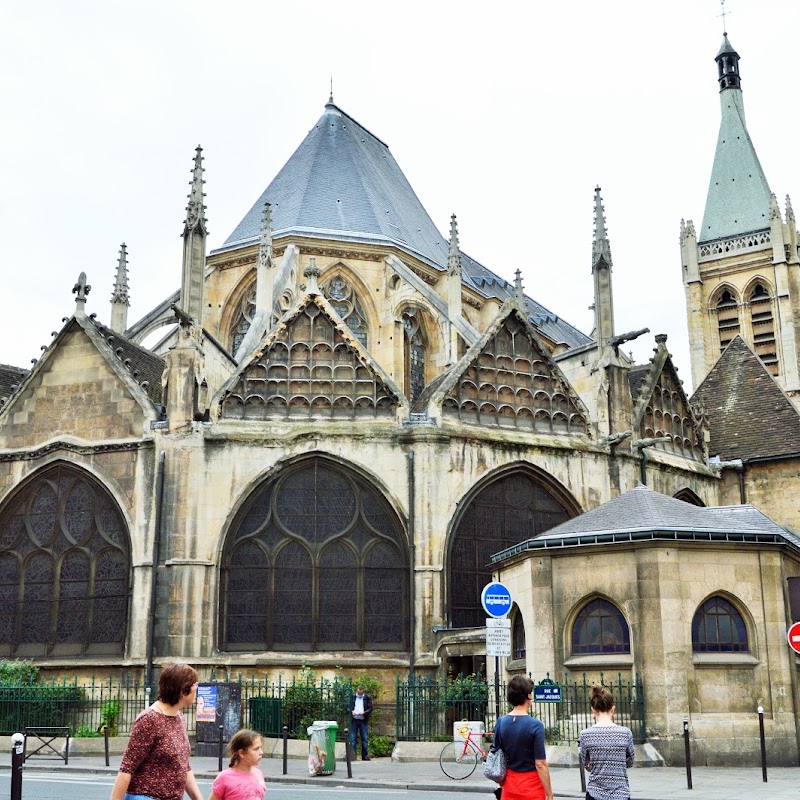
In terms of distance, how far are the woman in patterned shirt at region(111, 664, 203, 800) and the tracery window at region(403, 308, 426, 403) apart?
79.9 feet

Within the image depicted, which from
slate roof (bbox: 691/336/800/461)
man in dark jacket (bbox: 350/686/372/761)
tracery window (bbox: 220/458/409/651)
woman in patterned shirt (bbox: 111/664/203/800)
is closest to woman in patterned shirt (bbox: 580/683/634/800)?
woman in patterned shirt (bbox: 111/664/203/800)

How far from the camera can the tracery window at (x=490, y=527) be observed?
73.4 ft

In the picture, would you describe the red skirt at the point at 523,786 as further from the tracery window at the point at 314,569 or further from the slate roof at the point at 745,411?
the slate roof at the point at 745,411

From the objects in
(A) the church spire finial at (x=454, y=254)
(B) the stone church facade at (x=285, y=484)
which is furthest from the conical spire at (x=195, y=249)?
(A) the church spire finial at (x=454, y=254)

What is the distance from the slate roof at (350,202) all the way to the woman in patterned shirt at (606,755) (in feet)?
87.3

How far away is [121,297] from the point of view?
3300cm

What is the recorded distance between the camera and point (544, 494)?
23.9m

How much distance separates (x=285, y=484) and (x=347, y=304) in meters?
10.6

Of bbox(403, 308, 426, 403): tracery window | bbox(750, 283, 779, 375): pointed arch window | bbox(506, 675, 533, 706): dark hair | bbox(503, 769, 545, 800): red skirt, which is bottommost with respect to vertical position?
bbox(503, 769, 545, 800): red skirt

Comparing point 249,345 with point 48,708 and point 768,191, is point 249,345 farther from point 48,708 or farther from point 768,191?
point 768,191

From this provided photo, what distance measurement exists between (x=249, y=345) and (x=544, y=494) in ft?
24.7

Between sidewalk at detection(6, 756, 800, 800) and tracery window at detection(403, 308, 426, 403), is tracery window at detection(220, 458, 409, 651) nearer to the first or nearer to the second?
sidewalk at detection(6, 756, 800, 800)

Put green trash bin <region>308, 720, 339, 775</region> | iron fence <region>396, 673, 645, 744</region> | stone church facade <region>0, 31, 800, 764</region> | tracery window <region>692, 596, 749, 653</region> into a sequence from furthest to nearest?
1. stone church facade <region>0, 31, 800, 764</region>
2. tracery window <region>692, 596, 749, 653</region>
3. iron fence <region>396, 673, 645, 744</region>
4. green trash bin <region>308, 720, 339, 775</region>

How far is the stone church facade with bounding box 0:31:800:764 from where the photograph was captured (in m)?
21.6
